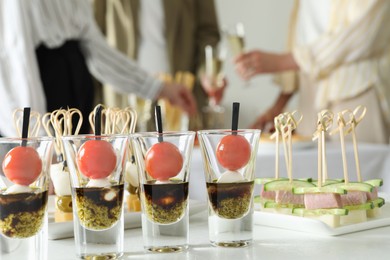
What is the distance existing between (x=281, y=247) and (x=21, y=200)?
0.29 meters

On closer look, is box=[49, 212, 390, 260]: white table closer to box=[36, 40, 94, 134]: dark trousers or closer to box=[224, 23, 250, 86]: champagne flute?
box=[36, 40, 94, 134]: dark trousers

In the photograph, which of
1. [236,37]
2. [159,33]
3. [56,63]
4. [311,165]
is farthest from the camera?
[159,33]

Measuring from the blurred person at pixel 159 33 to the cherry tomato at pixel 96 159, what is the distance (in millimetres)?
3354

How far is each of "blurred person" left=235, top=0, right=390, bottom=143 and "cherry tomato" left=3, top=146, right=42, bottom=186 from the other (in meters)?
1.93

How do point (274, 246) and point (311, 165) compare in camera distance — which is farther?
point (311, 165)

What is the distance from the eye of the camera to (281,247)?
0.83 meters

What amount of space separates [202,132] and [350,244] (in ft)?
0.68

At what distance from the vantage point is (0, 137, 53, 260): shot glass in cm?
76

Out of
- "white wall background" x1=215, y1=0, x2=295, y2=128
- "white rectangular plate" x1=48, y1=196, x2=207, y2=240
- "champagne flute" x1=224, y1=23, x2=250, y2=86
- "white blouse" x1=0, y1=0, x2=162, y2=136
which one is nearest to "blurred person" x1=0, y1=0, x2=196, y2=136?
"white blouse" x1=0, y1=0, x2=162, y2=136

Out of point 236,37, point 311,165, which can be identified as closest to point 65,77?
point 236,37

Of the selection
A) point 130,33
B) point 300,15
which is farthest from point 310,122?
point 130,33

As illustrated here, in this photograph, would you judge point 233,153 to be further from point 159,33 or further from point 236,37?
point 159,33

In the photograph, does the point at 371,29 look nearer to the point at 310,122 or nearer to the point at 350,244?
the point at 310,122

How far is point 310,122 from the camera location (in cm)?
290
